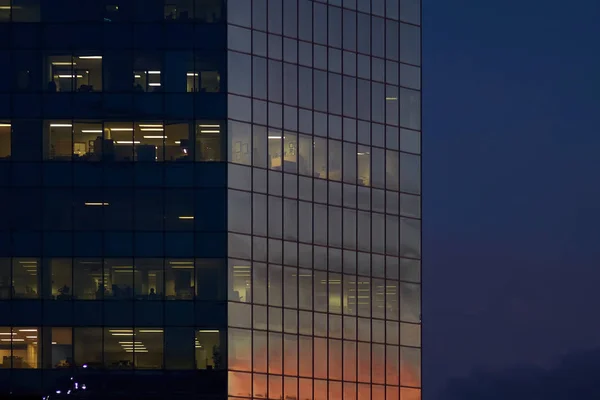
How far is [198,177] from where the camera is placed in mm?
102938

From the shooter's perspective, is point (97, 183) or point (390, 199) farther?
point (390, 199)

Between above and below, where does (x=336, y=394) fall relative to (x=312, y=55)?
below

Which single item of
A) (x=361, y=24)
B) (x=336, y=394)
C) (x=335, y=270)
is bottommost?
(x=336, y=394)

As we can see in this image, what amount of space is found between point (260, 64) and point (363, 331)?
63.4 feet

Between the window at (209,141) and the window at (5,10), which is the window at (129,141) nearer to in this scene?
the window at (209,141)

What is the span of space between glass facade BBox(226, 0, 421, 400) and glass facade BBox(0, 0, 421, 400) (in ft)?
0.47

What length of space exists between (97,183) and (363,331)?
20.7 meters

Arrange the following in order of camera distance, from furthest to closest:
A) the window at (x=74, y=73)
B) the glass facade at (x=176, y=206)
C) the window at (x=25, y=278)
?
the window at (x=74, y=73)
the window at (x=25, y=278)
the glass facade at (x=176, y=206)

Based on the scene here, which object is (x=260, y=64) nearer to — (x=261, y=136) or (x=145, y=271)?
(x=261, y=136)

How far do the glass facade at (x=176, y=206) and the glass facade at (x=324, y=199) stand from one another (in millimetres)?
144

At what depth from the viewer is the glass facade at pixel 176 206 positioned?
10150cm

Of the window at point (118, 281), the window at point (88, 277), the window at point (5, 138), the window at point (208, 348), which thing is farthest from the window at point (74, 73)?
the window at point (208, 348)

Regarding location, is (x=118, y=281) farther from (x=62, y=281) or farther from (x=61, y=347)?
(x=61, y=347)

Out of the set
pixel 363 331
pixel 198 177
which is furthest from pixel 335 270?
pixel 198 177
